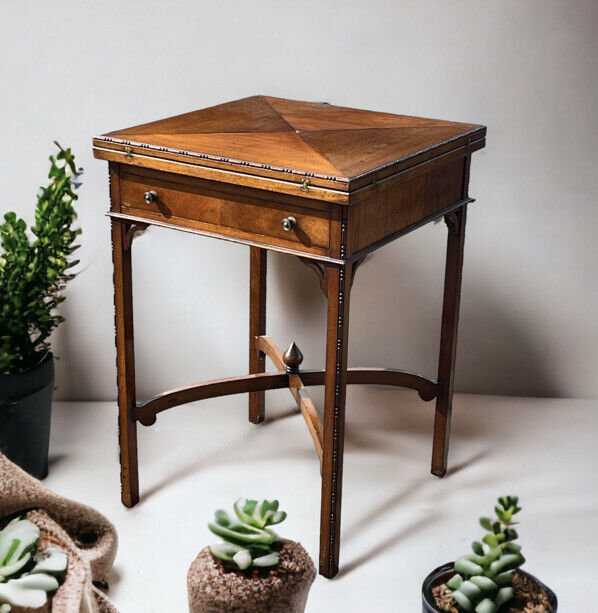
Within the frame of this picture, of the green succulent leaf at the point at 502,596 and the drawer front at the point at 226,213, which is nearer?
the green succulent leaf at the point at 502,596

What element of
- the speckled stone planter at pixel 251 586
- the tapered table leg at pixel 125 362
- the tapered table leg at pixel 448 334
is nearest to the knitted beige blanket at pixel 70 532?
the speckled stone planter at pixel 251 586

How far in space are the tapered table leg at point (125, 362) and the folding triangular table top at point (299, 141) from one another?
0.65 ft

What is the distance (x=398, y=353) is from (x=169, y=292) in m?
0.61

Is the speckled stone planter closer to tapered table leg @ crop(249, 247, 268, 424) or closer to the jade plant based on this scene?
the jade plant

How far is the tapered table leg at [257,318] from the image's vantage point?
2.31 metres

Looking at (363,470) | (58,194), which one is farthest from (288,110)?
(363,470)

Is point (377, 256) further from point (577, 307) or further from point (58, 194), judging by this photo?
point (58, 194)

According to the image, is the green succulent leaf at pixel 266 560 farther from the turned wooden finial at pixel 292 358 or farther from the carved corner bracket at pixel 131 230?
the turned wooden finial at pixel 292 358

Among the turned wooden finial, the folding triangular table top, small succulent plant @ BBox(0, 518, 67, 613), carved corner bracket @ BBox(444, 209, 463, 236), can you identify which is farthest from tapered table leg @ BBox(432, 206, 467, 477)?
small succulent plant @ BBox(0, 518, 67, 613)

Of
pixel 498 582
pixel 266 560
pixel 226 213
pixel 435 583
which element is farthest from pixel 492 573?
pixel 226 213

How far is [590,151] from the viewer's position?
234 cm

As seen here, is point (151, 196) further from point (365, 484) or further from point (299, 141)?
point (365, 484)

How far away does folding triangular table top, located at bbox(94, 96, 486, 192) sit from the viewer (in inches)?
64.8

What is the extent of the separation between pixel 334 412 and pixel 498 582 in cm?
60
